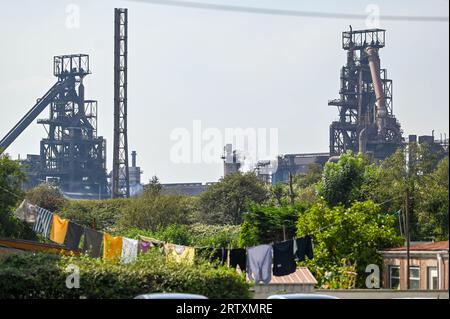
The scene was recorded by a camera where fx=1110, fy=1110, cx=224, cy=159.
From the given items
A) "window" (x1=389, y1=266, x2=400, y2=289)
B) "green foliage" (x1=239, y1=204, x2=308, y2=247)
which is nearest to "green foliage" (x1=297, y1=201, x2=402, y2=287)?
"window" (x1=389, y1=266, x2=400, y2=289)

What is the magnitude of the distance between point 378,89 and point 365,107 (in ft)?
27.8

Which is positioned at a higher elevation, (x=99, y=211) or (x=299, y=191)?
(x=299, y=191)

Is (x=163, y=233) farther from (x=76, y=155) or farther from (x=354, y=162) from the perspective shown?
(x=76, y=155)

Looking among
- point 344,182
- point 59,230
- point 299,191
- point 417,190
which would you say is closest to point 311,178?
point 299,191

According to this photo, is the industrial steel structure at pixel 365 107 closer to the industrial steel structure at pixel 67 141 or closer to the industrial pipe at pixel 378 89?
the industrial pipe at pixel 378 89

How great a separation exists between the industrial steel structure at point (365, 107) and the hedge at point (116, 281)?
80.9 m

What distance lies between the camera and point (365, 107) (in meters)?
114

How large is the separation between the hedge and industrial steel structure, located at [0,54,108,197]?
10475 cm

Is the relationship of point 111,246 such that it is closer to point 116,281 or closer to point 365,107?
point 116,281

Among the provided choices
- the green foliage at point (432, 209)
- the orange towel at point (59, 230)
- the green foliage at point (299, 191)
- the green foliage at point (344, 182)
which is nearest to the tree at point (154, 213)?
the green foliage at point (299, 191)

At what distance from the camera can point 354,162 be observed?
206 ft
